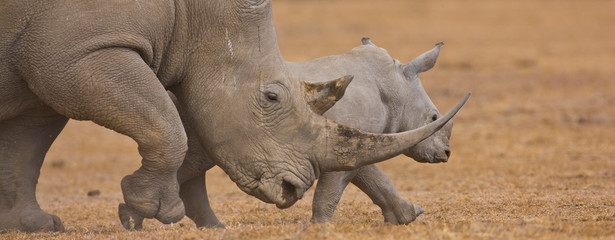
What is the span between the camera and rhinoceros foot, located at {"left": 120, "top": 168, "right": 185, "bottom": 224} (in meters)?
6.24

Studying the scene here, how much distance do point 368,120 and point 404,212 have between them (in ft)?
2.45

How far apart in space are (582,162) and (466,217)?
455 cm

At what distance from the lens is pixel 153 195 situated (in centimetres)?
626

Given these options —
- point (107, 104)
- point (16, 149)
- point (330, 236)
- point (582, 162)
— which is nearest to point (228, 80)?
point (107, 104)

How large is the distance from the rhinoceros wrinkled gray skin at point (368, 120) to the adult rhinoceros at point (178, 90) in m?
0.41

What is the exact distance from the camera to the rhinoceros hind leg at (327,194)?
6.87 metres

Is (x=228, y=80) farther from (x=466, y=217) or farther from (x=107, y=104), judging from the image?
(x=466, y=217)

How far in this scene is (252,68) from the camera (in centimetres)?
626

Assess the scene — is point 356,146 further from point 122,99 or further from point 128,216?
point 128,216

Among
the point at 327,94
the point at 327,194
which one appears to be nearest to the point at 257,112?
the point at 327,94

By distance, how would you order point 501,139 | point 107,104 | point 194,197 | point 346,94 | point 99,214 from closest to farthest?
point 107,104
point 346,94
point 194,197
point 99,214
point 501,139

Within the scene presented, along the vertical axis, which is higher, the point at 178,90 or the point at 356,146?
the point at 356,146

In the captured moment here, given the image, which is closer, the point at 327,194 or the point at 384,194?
the point at 327,194

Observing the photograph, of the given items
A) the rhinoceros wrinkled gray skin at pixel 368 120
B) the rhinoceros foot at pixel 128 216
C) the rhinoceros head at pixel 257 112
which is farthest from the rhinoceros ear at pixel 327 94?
the rhinoceros foot at pixel 128 216
